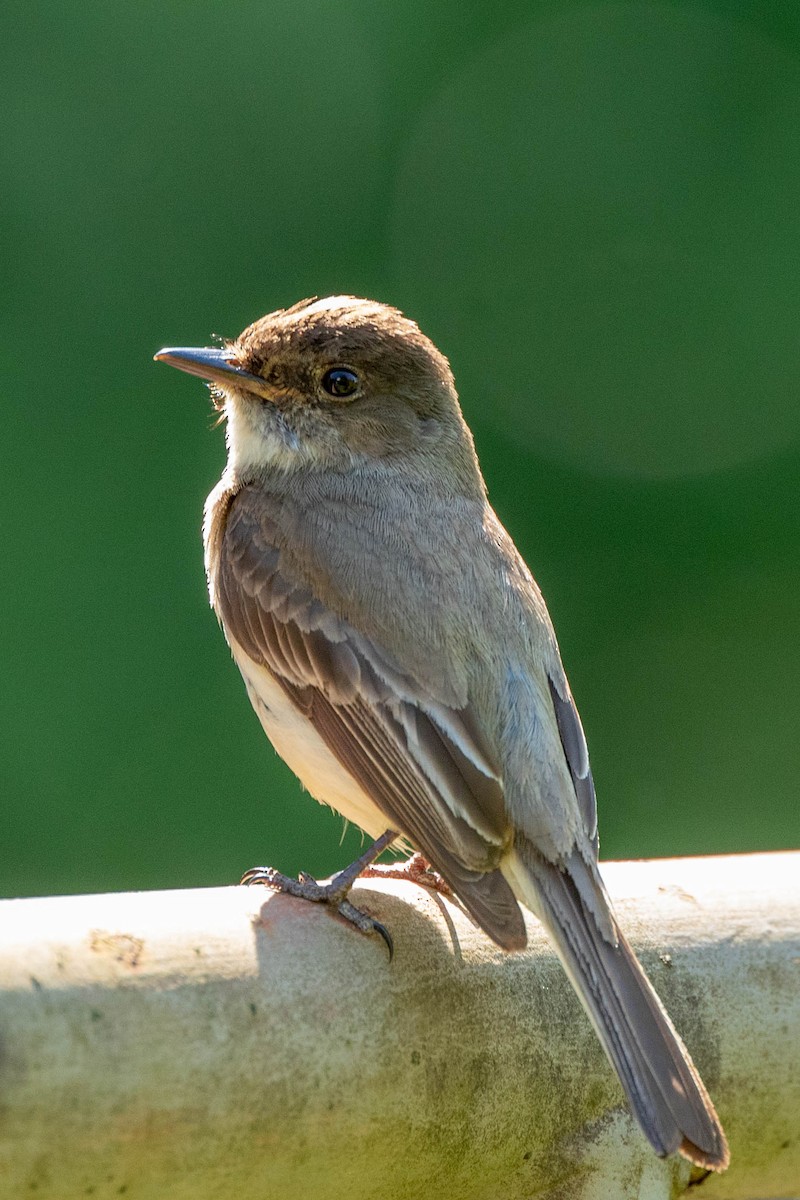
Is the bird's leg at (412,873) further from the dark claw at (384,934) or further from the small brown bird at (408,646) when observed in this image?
the dark claw at (384,934)

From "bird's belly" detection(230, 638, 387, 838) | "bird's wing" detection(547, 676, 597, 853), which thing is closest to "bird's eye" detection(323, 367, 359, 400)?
"bird's belly" detection(230, 638, 387, 838)

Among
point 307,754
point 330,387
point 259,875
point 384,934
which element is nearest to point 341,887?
point 384,934

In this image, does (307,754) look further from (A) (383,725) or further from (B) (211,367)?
(B) (211,367)

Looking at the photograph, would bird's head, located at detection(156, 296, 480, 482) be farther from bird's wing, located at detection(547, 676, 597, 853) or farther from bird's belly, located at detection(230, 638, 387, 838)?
bird's wing, located at detection(547, 676, 597, 853)

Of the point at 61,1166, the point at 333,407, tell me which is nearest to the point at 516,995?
the point at 61,1166

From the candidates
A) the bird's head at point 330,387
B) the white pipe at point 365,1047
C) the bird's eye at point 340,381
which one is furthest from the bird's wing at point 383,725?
the bird's eye at point 340,381

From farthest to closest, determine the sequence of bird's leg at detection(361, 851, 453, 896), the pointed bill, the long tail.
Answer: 1. the pointed bill
2. bird's leg at detection(361, 851, 453, 896)
3. the long tail
